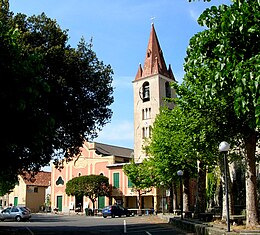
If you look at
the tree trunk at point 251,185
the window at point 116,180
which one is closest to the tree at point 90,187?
the window at point 116,180

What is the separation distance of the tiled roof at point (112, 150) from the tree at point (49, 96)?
42678 millimetres

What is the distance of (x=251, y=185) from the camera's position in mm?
16719

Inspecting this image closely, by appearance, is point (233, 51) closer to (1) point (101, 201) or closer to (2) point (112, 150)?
(1) point (101, 201)

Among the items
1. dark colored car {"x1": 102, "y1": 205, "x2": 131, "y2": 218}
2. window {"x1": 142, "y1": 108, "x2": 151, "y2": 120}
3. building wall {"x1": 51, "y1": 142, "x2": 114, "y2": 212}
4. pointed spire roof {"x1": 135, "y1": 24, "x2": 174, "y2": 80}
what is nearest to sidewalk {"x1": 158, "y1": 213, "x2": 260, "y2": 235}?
dark colored car {"x1": 102, "y1": 205, "x2": 131, "y2": 218}

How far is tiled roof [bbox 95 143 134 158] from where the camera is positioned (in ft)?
216

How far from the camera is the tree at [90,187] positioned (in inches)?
2176

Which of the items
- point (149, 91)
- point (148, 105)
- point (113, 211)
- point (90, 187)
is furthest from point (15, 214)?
point (149, 91)

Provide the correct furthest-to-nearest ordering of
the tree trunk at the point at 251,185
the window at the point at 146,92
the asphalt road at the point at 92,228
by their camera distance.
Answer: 1. the window at the point at 146,92
2. the asphalt road at the point at 92,228
3. the tree trunk at the point at 251,185

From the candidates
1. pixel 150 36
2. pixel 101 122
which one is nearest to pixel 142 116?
pixel 150 36

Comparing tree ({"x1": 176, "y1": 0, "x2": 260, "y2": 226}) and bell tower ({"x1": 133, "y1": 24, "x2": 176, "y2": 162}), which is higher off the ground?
bell tower ({"x1": 133, "y1": 24, "x2": 176, "y2": 162})

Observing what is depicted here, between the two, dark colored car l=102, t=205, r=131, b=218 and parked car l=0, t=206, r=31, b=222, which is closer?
parked car l=0, t=206, r=31, b=222

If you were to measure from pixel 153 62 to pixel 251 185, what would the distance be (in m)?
54.7

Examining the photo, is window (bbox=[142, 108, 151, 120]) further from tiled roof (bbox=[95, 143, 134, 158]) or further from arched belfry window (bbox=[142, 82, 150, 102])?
tiled roof (bbox=[95, 143, 134, 158])

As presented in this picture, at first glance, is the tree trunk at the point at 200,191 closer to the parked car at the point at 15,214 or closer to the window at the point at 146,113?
the parked car at the point at 15,214
